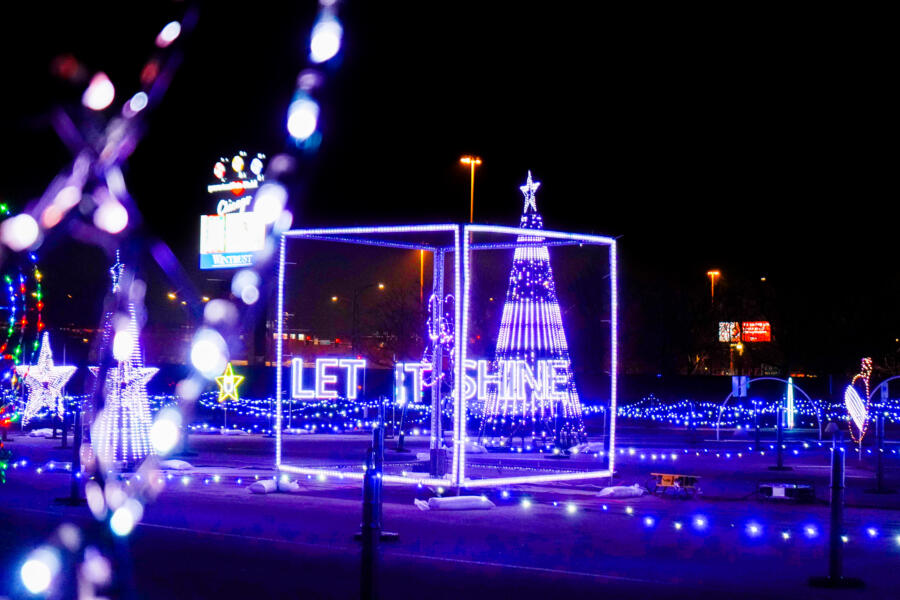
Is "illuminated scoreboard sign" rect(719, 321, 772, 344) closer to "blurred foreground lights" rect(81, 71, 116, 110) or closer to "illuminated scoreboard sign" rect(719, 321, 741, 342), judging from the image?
"illuminated scoreboard sign" rect(719, 321, 741, 342)

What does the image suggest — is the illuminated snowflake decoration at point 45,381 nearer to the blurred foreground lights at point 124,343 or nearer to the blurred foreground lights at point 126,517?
the blurred foreground lights at point 124,343

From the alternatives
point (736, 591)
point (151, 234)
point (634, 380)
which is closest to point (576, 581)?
point (736, 591)

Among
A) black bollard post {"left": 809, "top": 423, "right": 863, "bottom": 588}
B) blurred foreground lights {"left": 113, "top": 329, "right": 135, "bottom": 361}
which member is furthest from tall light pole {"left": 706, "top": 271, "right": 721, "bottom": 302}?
black bollard post {"left": 809, "top": 423, "right": 863, "bottom": 588}

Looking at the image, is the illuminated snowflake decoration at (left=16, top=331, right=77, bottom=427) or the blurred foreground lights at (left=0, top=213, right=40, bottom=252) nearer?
the blurred foreground lights at (left=0, top=213, right=40, bottom=252)

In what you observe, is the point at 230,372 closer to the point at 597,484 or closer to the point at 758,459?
the point at 758,459

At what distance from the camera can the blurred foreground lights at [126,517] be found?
1110 centimetres

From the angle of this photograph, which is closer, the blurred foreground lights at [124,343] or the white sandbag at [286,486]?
the white sandbag at [286,486]

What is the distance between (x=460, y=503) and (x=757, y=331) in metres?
45.3

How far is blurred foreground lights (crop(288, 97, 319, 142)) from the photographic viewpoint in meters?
7.70

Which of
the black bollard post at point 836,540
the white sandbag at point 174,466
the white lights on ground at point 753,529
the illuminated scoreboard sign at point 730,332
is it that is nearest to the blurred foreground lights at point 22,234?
the black bollard post at point 836,540

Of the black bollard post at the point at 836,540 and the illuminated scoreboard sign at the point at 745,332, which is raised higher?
the illuminated scoreboard sign at the point at 745,332

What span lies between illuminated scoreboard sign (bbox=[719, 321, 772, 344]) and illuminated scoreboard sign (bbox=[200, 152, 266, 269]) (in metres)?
27.8

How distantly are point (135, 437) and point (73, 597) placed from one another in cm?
1301

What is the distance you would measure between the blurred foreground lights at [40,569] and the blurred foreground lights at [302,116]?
3.65 meters
